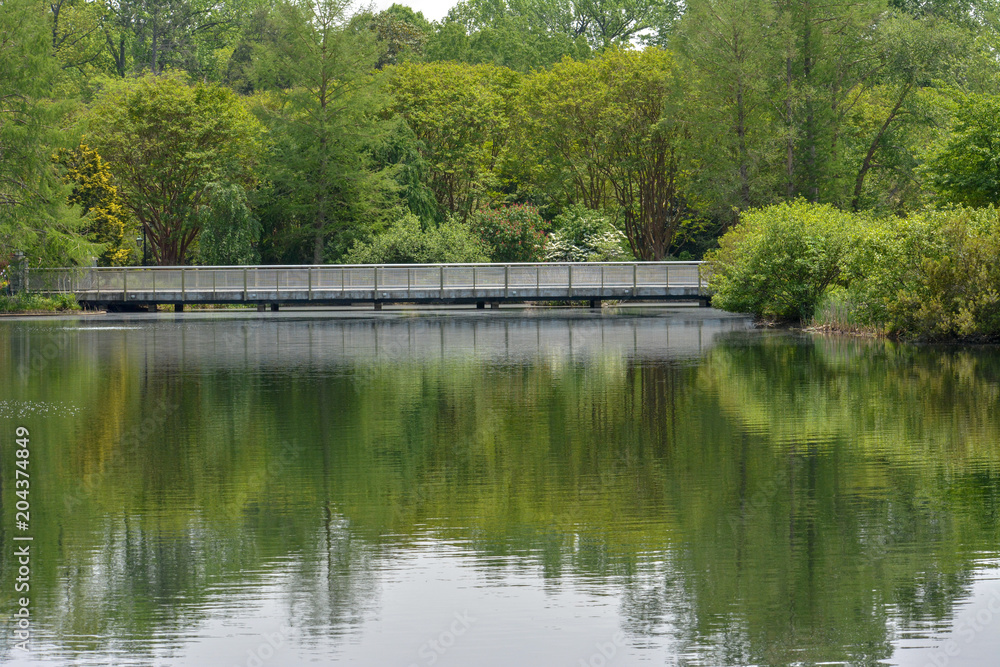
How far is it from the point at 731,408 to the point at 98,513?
28.9 ft

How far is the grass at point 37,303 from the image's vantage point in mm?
49656

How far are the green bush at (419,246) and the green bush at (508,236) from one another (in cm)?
56

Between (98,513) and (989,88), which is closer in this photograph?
(98,513)

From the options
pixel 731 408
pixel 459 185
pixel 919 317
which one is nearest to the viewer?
pixel 731 408

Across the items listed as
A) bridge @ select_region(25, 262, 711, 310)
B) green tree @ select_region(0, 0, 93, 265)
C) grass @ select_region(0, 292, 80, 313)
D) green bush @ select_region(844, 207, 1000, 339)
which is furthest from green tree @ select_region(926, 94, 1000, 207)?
grass @ select_region(0, 292, 80, 313)

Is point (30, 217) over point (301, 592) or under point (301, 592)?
over

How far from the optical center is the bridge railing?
161 ft

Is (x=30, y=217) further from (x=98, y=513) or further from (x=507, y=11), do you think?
(x=507, y=11)

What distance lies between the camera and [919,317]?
28500mm

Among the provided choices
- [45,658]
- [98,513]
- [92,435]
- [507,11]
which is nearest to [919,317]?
[92,435]

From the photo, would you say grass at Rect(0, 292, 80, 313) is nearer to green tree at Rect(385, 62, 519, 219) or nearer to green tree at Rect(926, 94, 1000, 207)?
green tree at Rect(385, 62, 519, 219)
